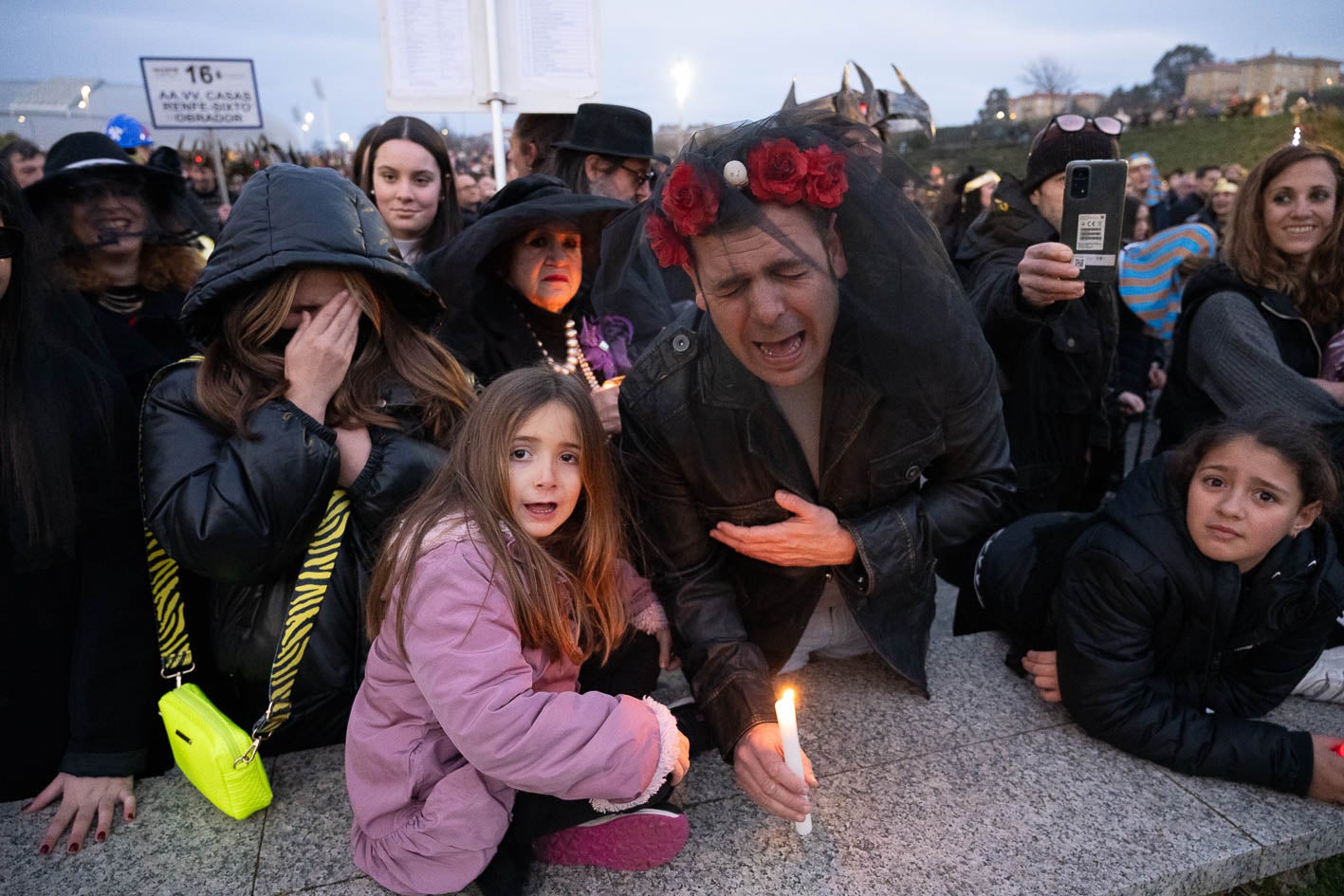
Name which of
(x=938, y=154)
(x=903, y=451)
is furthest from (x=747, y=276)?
(x=938, y=154)

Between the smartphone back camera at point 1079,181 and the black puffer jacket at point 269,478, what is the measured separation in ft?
6.27

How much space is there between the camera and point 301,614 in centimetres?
198

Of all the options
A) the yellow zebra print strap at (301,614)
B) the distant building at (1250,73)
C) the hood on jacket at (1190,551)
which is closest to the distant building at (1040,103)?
the distant building at (1250,73)

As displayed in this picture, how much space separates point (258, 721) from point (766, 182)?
1.68 m

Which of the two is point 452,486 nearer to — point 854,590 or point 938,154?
point 854,590

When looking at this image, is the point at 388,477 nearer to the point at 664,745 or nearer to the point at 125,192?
the point at 664,745

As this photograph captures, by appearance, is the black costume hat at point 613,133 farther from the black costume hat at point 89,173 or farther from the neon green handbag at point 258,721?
the neon green handbag at point 258,721

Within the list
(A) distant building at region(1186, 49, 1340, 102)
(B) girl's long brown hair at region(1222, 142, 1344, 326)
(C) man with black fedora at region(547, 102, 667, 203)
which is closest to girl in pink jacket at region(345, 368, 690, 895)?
(C) man with black fedora at region(547, 102, 667, 203)

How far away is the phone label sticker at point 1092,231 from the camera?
252 centimetres

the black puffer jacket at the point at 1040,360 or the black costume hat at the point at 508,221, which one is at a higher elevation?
the black costume hat at the point at 508,221

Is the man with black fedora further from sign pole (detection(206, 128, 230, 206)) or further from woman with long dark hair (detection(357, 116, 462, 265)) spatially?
sign pole (detection(206, 128, 230, 206))

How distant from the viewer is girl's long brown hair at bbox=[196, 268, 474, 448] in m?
1.97

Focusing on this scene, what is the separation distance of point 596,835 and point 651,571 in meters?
0.68

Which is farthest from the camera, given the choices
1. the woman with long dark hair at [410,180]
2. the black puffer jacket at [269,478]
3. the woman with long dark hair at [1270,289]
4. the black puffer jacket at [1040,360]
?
the woman with long dark hair at [410,180]
